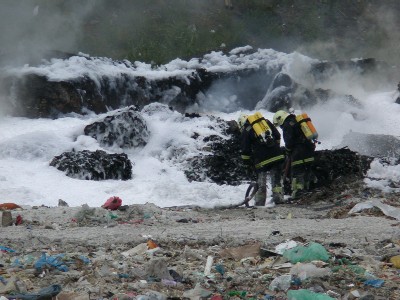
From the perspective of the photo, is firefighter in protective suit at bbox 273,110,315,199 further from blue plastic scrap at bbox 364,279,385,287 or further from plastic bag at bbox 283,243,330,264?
blue plastic scrap at bbox 364,279,385,287

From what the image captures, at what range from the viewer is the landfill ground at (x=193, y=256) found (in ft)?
14.7

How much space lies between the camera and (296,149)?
10.8 meters

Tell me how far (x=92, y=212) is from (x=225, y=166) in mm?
5291

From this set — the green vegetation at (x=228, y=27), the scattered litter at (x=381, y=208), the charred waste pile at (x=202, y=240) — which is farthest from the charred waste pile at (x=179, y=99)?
the scattered litter at (x=381, y=208)

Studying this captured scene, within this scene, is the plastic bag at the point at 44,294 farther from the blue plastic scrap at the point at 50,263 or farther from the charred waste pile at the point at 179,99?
the charred waste pile at the point at 179,99

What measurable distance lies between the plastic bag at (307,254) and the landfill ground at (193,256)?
0.01m

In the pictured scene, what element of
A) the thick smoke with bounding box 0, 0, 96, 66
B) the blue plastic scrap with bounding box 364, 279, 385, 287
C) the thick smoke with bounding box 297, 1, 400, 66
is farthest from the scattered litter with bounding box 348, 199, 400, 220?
the thick smoke with bounding box 297, 1, 400, 66

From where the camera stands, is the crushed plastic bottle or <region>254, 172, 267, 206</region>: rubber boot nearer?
the crushed plastic bottle

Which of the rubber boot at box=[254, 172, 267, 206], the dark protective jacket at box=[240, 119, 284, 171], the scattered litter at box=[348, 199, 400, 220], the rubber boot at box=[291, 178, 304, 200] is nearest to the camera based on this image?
the scattered litter at box=[348, 199, 400, 220]

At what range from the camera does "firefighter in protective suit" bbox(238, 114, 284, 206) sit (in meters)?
10.5

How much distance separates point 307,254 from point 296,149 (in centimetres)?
561

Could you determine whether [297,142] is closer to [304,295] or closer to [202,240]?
[202,240]

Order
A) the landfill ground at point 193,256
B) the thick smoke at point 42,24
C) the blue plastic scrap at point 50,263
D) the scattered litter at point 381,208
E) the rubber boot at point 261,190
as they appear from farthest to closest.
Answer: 1. the thick smoke at point 42,24
2. the rubber boot at point 261,190
3. the scattered litter at point 381,208
4. the blue plastic scrap at point 50,263
5. the landfill ground at point 193,256

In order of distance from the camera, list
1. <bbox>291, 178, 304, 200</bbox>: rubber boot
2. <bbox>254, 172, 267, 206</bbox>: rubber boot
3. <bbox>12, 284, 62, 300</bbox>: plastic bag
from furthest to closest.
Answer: <bbox>291, 178, 304, 200</bbox>: rubber boot, <bbox>254, 172, 267, 206</bbox>: rubber boot, <bbox>12, 284, 62, 300</bbox>: plastic bag
